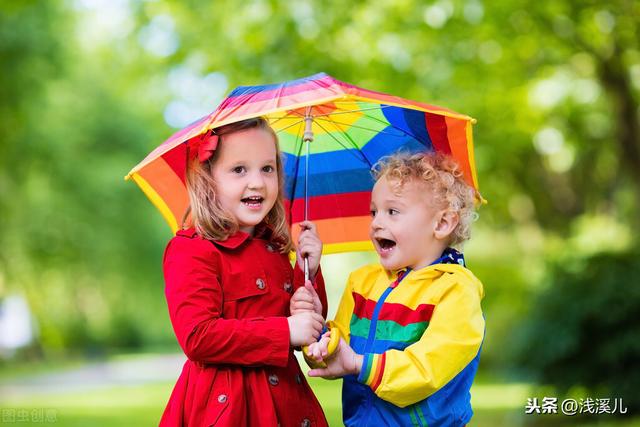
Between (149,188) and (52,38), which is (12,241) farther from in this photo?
(149,188)

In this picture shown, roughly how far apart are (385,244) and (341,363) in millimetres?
522

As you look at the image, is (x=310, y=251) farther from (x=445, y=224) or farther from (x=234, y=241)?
(x=445, y=224)

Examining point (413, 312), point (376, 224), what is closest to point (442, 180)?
point (376, 224)

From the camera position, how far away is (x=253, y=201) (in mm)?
3018

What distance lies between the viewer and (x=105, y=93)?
76.6 feet

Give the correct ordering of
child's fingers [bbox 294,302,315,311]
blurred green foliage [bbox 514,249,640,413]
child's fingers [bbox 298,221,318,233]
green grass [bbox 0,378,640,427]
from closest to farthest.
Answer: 1. child's fingers [bbox 294,302,315,311]
2. child's fingers [bbox 298,221,318,233]
3. blurred green foliage [bbox 514,249,640,413]
4. green grass [bbox 0,378,640,427]

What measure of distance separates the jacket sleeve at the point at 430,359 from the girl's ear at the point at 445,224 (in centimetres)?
29

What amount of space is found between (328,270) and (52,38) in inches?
519

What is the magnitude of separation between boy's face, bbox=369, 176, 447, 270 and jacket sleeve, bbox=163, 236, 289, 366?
521mm

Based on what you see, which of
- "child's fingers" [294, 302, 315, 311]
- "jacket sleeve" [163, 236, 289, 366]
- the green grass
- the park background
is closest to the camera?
"jacket sleeve" [163, 236, 289, 366]

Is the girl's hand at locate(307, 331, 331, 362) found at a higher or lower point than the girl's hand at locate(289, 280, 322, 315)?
lower

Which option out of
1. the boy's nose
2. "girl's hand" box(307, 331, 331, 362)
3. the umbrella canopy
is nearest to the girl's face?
the umbrella canopy

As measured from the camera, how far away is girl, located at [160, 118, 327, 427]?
2744 mm

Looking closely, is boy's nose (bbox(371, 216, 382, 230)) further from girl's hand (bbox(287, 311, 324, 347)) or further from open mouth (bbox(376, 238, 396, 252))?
girl's hand (bbox(287, 311, 324, 347))
